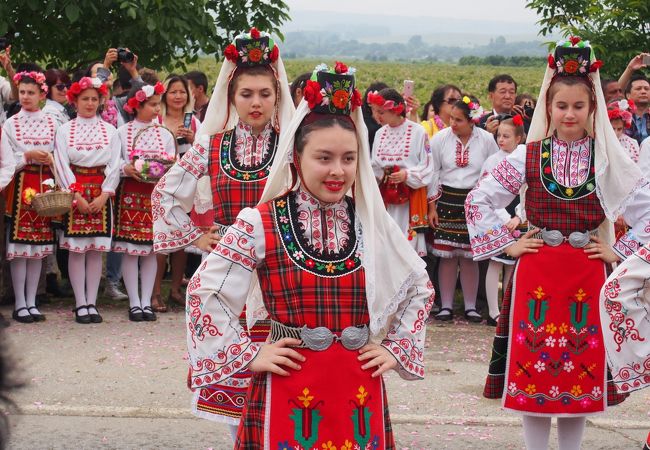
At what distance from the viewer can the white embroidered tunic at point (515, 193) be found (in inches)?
219

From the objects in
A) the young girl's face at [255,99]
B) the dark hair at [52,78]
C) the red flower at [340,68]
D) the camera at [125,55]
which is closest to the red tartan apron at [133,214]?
the dark hair at [52,78]

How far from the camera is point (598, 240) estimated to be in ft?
18.3

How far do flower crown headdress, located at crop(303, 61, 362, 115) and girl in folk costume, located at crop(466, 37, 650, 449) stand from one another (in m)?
1.90

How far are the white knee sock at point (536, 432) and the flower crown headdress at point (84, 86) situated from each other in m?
4.48

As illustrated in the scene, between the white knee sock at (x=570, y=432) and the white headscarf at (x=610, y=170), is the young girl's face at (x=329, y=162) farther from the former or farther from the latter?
the white knee sock at (x=570, y=432)

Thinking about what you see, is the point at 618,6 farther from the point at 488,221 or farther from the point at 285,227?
the point at 285,227

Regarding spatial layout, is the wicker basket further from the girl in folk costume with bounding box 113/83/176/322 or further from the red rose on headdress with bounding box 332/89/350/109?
the red rose on headdress with bounding box 332/89/350/109

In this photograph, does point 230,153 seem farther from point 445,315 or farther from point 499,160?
point 445,315

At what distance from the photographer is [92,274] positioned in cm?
893

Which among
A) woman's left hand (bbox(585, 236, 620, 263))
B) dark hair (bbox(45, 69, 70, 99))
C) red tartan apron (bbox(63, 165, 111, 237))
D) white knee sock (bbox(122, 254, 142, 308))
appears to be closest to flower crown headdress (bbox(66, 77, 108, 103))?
red tartan apron (bbox(63, 165, 111, 237))

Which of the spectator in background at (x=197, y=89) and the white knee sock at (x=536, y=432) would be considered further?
the spectator in background at (x=197, y=89)

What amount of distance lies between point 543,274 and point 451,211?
384 centimetres

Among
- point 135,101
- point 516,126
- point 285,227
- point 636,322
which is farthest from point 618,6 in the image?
point 285,227

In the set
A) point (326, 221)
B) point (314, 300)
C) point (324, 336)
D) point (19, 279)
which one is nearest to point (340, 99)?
point (326, 221)
